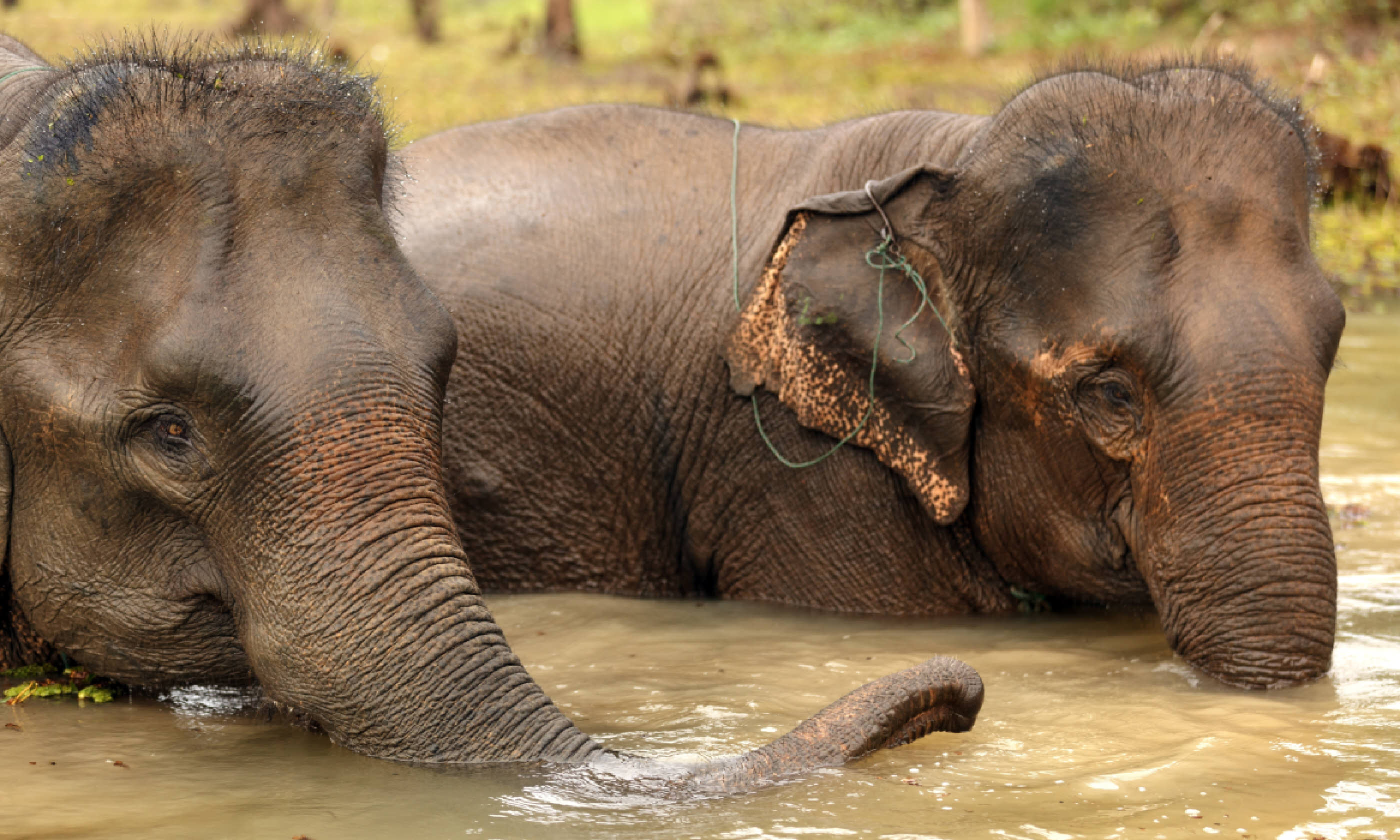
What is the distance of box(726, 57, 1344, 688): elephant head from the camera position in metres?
4.52

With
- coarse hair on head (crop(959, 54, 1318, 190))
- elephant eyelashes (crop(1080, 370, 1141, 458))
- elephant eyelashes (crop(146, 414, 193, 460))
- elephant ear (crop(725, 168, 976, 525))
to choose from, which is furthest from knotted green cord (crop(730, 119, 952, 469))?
elephant eyelashes (crop(146, 414, 193, 460))

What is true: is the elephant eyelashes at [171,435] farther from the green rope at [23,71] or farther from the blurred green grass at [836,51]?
the blurred green grass at [836,51]

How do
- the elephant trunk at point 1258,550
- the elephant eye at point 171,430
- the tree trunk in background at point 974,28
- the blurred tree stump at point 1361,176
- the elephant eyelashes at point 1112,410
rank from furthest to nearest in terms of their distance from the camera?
the tree trunk in background at point 974,28 < the blurred tree stump at point 1361,176 < the elephant eyelashes at point 1112,410 < the elephant trunk at point 1258,550 < the elephant eye at point 171,430

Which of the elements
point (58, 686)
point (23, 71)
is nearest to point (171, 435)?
point (58, 686)

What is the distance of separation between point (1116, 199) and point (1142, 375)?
0.51 m

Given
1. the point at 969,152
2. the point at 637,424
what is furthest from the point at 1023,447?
the point at 637,424

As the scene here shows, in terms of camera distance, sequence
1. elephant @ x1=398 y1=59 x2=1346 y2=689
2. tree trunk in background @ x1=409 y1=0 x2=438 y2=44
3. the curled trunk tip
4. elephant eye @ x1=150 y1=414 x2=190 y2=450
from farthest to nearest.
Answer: tree trunk in background @ x1=409 y1=0 x2=438 y2=44 < elephant @ x1=398 y1=59 x2=1346 y2=689 < elephant eye @ x1=150 y1=414 x2=190 y2=450 < the curled trunk tip

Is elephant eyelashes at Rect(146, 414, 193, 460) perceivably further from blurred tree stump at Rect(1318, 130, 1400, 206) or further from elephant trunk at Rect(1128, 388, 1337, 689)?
blurred tree stump at Rect(1318, 130, 1400, 206)

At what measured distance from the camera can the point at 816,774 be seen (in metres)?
3.58

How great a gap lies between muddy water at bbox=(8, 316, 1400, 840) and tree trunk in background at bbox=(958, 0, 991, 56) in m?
20.6

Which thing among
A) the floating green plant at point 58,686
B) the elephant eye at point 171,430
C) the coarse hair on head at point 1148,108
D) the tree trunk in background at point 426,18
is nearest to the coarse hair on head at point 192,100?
the elephant eye at point 171,430

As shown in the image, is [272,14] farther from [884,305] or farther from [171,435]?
[171,435]

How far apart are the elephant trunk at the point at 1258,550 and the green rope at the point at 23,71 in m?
3.00

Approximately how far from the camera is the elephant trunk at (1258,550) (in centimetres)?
445
